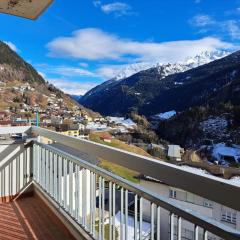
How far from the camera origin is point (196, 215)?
1.25 metres

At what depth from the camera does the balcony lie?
126cm

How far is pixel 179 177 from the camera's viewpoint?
1357 millimetres

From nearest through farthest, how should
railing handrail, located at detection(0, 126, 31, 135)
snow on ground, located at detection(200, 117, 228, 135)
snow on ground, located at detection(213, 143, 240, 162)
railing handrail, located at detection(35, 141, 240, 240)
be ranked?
railing handrail, located at detection(35, 141, 240, 240), railing handrail, located at detection(0, 126, 31, 135), snow on ground, located at detection(213, 143, 240, 162), snow on ground, located at detection(200, 117, 228, 135)

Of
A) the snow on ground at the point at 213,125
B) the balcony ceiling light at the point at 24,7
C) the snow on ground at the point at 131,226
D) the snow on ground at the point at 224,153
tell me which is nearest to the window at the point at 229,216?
the snow on ground at the point at 131,226

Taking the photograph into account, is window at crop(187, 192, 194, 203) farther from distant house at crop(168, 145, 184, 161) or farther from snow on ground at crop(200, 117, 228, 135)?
snow on ground at crop(200, 117, 228, 135)

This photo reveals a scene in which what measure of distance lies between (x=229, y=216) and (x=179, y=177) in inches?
10.0

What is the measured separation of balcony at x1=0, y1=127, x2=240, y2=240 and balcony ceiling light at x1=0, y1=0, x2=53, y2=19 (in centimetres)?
96

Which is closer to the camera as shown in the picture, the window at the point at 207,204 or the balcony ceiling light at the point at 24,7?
the window at the point at 207,204

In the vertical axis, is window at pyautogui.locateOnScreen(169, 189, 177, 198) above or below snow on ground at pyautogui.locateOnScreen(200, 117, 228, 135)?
above

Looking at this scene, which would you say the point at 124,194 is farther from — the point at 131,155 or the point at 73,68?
the point at 73,68

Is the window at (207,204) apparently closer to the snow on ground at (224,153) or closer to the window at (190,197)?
the window at (190,197)

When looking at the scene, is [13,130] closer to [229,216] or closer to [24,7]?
[24,7]

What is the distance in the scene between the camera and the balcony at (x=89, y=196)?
1.26 m

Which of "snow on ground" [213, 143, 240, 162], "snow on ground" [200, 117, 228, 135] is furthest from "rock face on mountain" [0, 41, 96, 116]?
"snow on ground" [213, 143, 240, 162]
